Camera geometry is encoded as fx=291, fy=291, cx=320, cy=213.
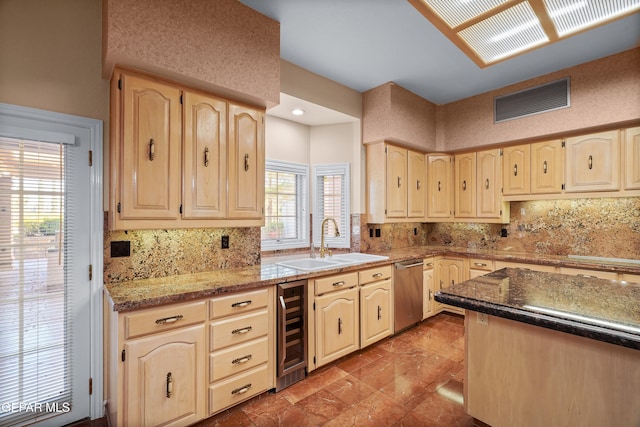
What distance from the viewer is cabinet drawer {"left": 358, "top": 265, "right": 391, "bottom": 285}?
2.85m

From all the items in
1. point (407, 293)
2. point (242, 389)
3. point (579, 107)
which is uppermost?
point (579, 107)

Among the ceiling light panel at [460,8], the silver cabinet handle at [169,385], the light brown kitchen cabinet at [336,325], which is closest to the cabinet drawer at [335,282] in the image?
the light brown kitchen cabinet at [336,325]

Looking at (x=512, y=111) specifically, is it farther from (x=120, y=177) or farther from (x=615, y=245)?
(x=120, y=177)

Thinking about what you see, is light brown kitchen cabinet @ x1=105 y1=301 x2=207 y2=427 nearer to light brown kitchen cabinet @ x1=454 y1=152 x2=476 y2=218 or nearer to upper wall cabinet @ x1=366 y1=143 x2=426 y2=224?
upper wall cabinet @ x1=366 y1=143 x2=426 y2=224

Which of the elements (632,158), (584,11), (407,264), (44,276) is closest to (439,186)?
(407,264)

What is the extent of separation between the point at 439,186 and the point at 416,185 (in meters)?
0.43

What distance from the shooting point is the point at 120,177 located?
6.03ft

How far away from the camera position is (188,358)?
1.80m

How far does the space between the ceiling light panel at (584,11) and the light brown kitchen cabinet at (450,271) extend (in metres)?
2.60

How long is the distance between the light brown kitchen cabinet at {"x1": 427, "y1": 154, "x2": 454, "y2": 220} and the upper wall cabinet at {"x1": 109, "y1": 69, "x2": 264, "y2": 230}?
266 centimetres

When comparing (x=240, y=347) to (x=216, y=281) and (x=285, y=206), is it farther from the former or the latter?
(x=285, y=206)

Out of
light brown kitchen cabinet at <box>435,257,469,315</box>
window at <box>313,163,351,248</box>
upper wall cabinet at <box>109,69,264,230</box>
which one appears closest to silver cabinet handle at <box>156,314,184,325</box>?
upper wall cabinet at <box>109,69,264,230</box>

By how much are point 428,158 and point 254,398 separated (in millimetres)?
3590

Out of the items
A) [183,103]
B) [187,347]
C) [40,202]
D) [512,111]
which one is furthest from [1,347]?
[512,111]
